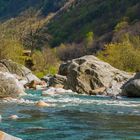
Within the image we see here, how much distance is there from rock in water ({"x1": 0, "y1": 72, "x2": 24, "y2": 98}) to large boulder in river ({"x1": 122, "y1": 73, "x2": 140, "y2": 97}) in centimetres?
1285

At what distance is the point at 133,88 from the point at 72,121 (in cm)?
2315

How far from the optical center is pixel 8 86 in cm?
4338

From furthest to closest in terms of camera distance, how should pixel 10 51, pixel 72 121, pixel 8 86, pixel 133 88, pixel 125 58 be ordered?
pixel 10 51 < pixel 125 58 < pixel 133 88 < pixel 8 86 < pixel 72 121

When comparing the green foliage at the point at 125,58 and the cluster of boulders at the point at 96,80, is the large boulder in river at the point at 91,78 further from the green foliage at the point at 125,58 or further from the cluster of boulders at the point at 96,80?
the green foliage at the point at 125,58

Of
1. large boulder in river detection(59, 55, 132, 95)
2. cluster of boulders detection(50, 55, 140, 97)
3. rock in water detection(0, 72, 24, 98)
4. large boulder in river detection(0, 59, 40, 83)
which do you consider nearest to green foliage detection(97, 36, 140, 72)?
large boulder in river detection(0, 59, 40, 83)

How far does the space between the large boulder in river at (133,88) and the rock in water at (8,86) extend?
12851 millimetres

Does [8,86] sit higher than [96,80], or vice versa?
[96,80]

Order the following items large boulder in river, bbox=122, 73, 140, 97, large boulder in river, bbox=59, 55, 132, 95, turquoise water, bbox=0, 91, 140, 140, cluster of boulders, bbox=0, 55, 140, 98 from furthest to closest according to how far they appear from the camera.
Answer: large boulder in river, bbox=59, 55, 132, 95 < cluster of boulders, bbox=0, 55, 140, 98 < large boulder in river, bbox=122, 73, 140, 97 < turquoise water, bbox=0, 91, 140, 140

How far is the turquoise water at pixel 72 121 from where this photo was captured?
2525cm

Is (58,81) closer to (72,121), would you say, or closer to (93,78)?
(93,78)

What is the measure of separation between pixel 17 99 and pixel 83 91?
54.1 ft

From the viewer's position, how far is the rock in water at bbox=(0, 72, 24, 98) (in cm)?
4322

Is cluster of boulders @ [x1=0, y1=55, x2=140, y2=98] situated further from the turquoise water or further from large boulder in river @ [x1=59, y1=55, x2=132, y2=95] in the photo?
the turquoise water

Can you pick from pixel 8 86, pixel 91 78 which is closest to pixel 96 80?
pixel 91 78
